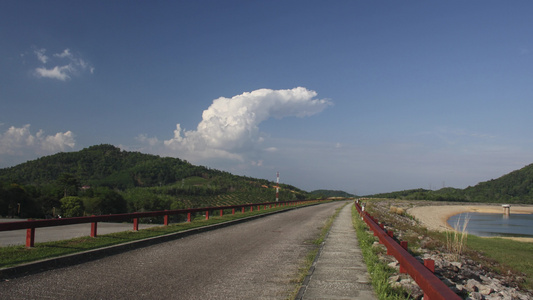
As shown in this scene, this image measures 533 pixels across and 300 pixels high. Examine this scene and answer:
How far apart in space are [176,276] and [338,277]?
2.96 meters

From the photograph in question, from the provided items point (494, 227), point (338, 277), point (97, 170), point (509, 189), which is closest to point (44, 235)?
point (338, 277)

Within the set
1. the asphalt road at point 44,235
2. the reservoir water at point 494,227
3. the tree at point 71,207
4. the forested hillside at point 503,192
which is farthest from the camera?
the forested hillside at point 503,192

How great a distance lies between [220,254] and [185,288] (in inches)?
134

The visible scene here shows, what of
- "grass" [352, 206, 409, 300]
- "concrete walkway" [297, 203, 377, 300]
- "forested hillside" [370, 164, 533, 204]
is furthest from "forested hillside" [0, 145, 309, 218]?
"forested hillside" [370, 164, 533, 204]

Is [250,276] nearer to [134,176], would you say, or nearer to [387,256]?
[387,256]

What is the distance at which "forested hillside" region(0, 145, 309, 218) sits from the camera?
6373 centimetres

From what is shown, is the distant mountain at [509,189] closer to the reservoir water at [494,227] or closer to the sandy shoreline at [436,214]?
the sandy shoreline at [436,214]

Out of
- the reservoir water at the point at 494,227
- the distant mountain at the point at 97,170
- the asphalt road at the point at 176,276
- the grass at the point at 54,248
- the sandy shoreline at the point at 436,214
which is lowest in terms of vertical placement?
the reservoir water at the point at 494,227

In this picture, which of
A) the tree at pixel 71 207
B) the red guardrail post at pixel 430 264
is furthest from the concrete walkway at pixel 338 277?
the tree at pixel 71 207

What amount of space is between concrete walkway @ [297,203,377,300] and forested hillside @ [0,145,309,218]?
53.2 m

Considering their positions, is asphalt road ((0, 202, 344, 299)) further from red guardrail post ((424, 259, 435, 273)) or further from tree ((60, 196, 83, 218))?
tree ((60, 196, 83, 218))

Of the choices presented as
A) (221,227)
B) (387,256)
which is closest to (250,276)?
(387,256)

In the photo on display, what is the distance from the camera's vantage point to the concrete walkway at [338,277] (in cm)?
550

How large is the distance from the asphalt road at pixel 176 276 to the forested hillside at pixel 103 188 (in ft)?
167
